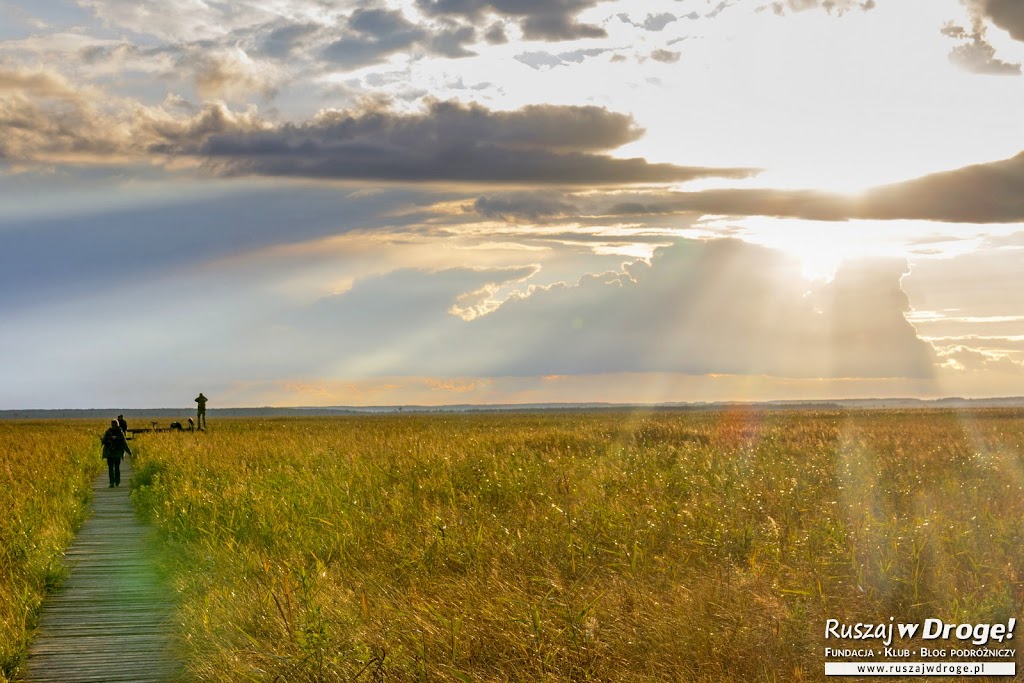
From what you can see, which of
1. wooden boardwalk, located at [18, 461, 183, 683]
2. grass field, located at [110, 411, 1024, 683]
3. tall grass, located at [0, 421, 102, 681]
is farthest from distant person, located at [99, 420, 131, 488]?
wooden boardwalk, located at [18, 461, 183, 683]

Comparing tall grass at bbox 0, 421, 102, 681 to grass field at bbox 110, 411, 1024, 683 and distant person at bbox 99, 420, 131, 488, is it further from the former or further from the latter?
grass field at bbox 110, 411, 1024, 683

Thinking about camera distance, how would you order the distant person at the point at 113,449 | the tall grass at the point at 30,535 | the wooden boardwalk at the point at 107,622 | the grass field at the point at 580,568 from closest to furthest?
the grass field at the point at 580,568, the wooden boardwalk at the point at 107,622, the tall grass at the point at 30,535, the distant person at the point at 113,449

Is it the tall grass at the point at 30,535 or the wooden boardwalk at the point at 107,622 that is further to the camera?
the tall grass at the point at 30,535

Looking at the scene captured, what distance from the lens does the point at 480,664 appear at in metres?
6.19

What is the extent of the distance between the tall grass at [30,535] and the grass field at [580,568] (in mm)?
1391

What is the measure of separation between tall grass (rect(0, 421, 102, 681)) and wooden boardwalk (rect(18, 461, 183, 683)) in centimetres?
18

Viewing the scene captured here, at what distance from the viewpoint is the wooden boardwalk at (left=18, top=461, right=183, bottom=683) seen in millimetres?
7082

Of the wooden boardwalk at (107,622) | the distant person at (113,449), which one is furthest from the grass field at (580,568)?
the distant person at (113,449)

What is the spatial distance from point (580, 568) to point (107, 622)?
478 cm

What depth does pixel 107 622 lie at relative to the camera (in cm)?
859

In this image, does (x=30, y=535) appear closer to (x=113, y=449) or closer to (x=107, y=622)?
(x=107, y=622)

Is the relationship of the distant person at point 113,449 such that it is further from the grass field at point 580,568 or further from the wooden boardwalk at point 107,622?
A: the wooden boardwalk at point 107,622

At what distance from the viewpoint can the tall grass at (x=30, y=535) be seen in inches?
310

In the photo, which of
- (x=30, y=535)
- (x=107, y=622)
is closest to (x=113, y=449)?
(x=30, y=535)
